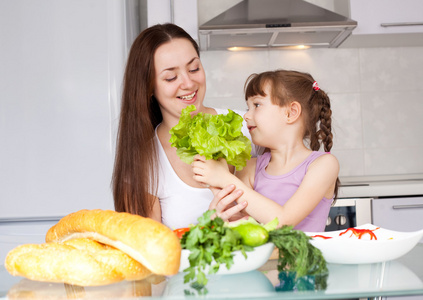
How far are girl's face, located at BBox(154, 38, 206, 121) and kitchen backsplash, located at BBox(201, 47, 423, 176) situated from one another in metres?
1.30

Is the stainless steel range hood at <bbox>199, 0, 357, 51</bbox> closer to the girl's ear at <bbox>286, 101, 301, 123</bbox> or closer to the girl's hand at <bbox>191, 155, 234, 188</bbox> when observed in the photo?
the girl's ear at <bbox>286, 101, 301, 123</bbox>

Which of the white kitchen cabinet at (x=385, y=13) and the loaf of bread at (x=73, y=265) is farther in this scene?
the white kitchen cabinet at (x=385, y=13)

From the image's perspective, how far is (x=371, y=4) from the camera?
248cm

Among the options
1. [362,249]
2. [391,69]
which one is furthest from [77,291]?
[391,69]

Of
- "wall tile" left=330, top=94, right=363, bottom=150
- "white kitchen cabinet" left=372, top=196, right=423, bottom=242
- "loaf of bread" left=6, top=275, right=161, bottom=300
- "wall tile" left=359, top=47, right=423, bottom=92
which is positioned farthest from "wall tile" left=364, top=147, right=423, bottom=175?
"loaf of bread" left=6, top=275, right=161, bottom=300

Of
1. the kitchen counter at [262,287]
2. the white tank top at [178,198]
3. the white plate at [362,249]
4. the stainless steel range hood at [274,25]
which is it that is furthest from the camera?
the stainless steel range hood at [274,25]

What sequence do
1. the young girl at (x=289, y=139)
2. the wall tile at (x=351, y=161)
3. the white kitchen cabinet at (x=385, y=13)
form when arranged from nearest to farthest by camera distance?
the young girl at (x=289, y=139)
the white kitchen cabinet at (x=385, y=13)
the wall tile at (x=351, y=161)

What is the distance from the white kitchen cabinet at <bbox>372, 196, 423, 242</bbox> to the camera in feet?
7.14

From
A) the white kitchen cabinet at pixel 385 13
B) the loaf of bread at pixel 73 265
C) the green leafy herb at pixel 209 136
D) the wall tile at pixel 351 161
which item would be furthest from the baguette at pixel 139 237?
the wall tile at pixel 351 161

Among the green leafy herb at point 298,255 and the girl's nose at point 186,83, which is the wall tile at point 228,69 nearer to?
the girl's nose at point 186,83

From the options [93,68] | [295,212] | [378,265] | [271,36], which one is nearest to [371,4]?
[271,36]

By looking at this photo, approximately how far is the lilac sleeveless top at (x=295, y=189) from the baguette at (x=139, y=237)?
76 centimetres

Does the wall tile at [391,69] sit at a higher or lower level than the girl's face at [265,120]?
higher

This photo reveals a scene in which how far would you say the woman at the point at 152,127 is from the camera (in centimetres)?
149
